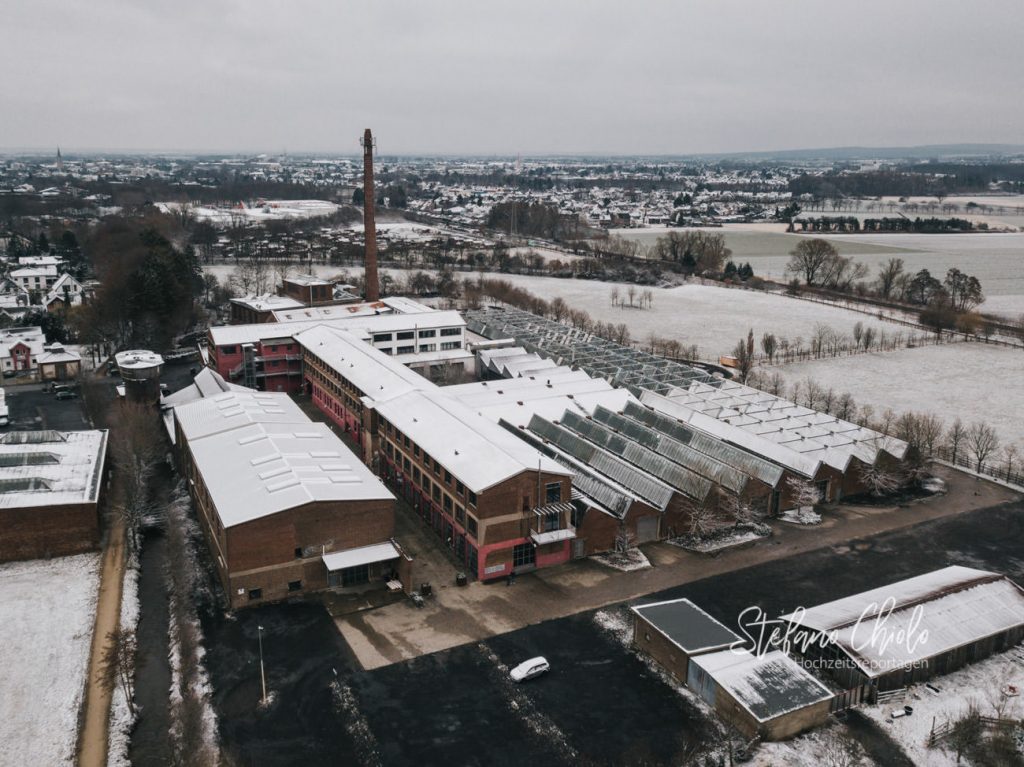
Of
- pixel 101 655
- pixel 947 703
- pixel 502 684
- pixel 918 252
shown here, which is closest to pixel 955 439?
pixel 947 703

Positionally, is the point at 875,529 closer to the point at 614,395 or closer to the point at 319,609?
the point at 614,395

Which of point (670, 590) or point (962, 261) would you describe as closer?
point (670, 590)

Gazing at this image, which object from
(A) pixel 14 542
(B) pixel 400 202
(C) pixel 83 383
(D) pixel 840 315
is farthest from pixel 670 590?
(B) pixel 400 202

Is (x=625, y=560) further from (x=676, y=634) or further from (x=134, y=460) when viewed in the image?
(x=134, y=460)

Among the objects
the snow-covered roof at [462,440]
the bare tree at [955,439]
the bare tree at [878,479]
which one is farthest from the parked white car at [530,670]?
the bare tree at [955,439]

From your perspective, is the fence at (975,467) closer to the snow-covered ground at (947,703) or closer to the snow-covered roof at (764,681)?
the snow-covered ground at (947,703)
